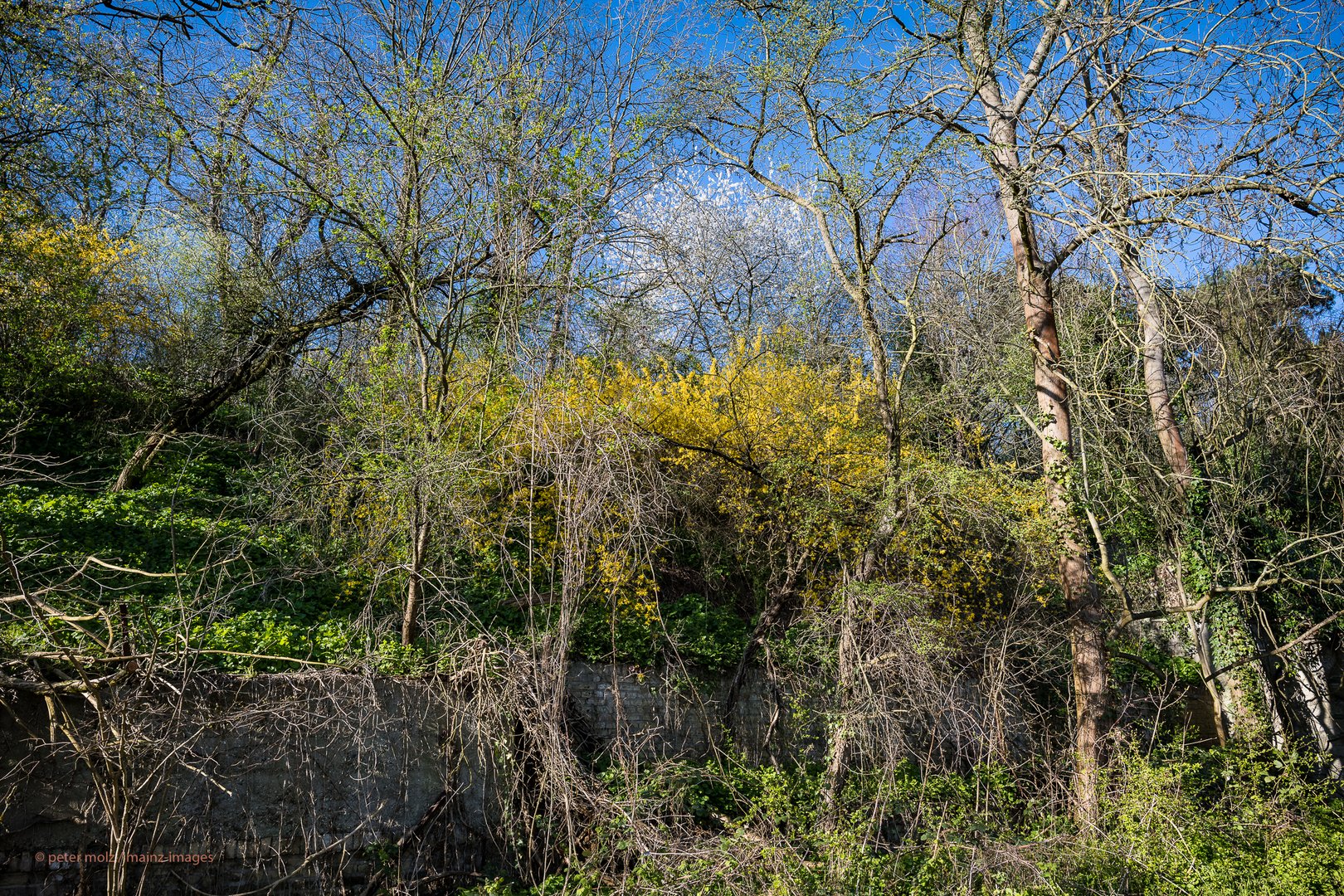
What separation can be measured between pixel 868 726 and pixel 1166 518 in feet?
18.0

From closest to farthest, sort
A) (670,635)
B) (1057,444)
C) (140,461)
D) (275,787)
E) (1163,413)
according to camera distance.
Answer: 1. (275,787)
2. (670,635)
3. (1057,444)
4. (140,461)
5. (1163,413)

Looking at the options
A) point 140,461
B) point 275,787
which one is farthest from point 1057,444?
point 140,461

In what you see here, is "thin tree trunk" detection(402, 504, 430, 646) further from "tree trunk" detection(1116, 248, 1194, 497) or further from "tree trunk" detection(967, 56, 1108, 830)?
"tree trunk" detection(1116, 248, 1194, 497)

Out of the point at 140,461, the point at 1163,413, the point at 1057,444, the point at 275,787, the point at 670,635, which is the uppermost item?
the point at 1163,413

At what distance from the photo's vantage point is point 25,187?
8797mm

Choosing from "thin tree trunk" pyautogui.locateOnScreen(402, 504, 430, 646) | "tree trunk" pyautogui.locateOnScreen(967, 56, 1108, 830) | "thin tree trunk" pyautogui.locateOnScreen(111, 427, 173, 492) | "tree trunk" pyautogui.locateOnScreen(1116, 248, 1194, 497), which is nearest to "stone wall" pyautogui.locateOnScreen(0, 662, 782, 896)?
"thin tree trunk" pyautogui.locateOnScreen(402, 504, 430, 646)

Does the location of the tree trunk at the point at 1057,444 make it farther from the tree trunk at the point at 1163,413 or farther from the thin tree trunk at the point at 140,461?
the thin tree trunk at the point at 140,461

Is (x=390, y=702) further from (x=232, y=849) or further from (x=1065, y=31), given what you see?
(x=1065, y=31)

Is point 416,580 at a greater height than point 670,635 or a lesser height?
greater

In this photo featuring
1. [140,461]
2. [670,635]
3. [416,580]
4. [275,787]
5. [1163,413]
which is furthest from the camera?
[1163,413]

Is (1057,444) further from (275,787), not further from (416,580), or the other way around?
(275,787)

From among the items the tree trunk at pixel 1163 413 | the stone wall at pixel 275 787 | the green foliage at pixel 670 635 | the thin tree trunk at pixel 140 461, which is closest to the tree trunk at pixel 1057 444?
the tree trunk at pixel 1163 413

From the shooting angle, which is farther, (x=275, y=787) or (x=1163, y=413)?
(x=1163, y=413)

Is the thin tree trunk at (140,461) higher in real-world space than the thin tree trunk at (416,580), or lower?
higher
